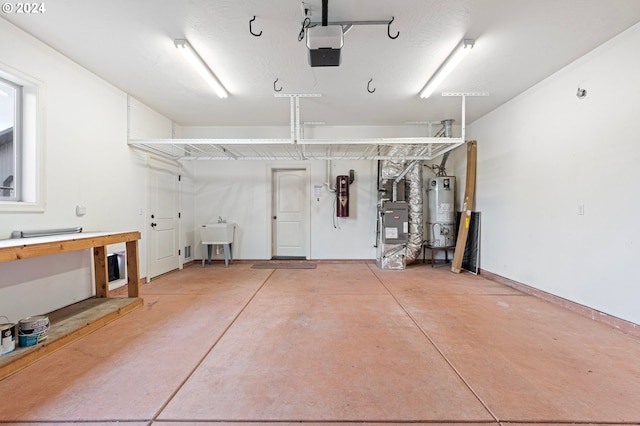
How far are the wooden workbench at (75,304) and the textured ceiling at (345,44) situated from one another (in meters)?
1.97

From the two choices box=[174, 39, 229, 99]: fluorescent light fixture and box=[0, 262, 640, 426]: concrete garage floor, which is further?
box=[174, 39, 229, 99]: fluorescent light fixture

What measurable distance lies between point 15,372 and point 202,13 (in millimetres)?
3079

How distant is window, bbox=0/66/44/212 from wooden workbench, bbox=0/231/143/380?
1.80 ft

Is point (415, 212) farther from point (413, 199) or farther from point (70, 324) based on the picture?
point (70, 324)

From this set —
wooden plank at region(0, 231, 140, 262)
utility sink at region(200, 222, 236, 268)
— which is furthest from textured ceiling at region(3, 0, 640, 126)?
utility sink at region(200, 222, 236, 268)

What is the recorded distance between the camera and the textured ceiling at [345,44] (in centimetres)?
215

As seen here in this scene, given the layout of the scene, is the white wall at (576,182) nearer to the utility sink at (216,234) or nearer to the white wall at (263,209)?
the white wall at (263,209)

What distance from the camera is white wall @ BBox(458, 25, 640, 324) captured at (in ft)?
7.92

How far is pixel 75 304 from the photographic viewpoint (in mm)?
2795

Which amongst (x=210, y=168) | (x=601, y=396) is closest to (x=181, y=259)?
(x=210, y=168)

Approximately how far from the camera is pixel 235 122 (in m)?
5.14

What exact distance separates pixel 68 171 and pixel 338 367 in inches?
137

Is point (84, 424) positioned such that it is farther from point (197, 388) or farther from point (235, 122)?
point (235, 122)

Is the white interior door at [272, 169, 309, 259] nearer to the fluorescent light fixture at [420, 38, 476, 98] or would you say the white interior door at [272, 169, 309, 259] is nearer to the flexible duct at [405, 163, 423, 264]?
the flexible duct at [405, 163, 423, 264]
